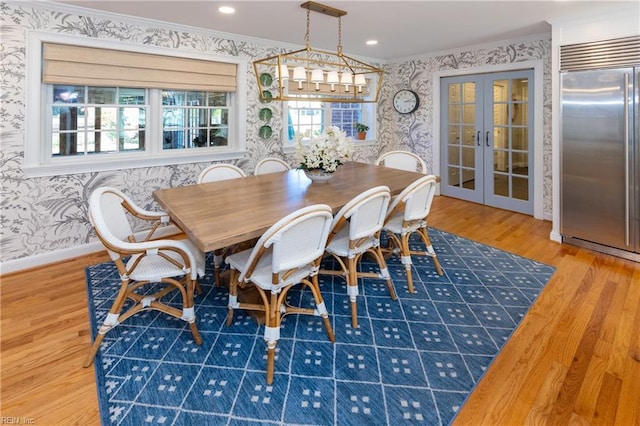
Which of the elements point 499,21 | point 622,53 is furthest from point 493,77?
point 622,53

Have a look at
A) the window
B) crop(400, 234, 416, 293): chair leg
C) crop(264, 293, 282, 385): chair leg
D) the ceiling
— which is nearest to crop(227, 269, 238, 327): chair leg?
crop(264, 293, 282, 385): chair leg

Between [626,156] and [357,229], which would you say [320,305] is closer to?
[357,229]

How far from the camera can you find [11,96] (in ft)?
9.95

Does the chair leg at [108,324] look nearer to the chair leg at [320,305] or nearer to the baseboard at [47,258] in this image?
the chair leg at [320,305]

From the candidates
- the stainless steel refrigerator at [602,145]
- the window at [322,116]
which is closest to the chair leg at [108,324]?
the window at [322,116]

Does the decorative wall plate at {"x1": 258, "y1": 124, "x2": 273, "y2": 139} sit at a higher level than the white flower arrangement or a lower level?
higher

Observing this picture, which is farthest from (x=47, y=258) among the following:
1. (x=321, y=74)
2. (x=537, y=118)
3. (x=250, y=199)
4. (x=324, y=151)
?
(x=537, y=118)

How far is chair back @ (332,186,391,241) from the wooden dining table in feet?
0.65

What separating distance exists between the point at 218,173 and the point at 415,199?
190cm

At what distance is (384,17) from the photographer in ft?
12.0

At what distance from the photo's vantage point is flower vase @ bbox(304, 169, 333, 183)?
314 centimetres

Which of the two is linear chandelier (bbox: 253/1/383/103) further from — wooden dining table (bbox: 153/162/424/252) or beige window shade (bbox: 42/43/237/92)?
beige window shade (bbox: 42/43/237/92)

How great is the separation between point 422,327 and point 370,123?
4.68 meters

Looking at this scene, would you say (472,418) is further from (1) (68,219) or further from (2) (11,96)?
(2) (11,96)
